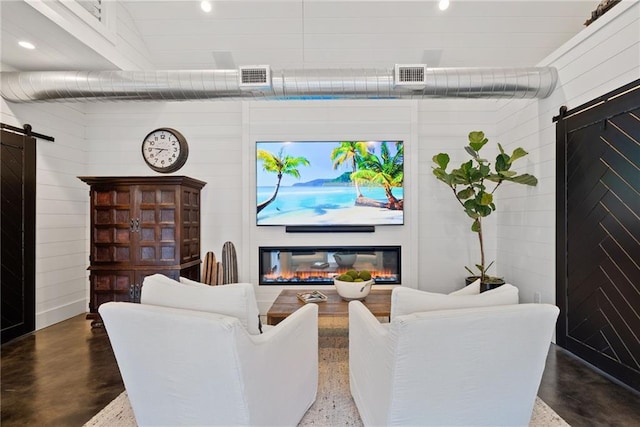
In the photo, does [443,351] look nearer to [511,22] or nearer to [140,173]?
[511,22]

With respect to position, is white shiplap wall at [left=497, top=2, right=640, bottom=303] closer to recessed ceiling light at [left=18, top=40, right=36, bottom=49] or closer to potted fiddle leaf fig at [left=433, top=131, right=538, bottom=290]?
potted fiddle leaf fig at [left=433, top=131, right=538, bottom=290]

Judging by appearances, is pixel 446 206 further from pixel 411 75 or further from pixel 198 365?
pixel 198 365

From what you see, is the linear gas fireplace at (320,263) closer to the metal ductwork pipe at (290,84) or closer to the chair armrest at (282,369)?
the metal ductwork pipe at (290,84)

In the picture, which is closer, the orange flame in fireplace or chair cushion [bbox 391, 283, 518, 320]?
chair cushion [bbox 391, 283, 518, 320]

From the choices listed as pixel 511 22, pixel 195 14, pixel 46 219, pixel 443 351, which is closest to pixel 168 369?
pixel 443 351

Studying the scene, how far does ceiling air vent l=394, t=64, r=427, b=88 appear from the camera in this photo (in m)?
3.12

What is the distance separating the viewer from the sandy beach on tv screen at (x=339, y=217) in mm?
4305

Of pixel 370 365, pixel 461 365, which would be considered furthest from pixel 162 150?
pixel 461 365

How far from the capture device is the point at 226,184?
14.7 feet

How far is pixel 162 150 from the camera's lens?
4402mm

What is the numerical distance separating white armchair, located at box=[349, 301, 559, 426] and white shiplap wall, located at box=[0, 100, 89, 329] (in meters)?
3.96

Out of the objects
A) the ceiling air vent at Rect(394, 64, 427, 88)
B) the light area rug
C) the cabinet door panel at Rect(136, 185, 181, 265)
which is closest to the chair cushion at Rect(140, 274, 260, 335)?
the light area rug

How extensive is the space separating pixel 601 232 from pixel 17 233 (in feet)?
17.3

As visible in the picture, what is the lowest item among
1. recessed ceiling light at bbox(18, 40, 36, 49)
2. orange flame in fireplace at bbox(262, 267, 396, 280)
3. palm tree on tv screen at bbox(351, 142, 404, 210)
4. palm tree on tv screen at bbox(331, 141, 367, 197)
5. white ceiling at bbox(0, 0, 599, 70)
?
orange flame in fireplace at bbox(262, 267, 396, 280)
